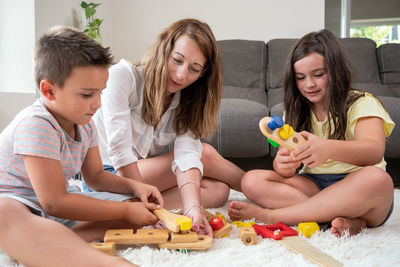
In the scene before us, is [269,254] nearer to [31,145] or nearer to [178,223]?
[178,223]

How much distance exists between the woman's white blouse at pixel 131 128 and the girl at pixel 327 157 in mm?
226

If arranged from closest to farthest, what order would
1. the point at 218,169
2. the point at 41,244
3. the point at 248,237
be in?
1. the point at 41,244
2. the point at 248,237
3. the point at 218,169

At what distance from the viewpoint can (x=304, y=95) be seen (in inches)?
49.5

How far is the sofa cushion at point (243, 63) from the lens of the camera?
2.42m

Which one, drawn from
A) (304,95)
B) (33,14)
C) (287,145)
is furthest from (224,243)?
(33,14)

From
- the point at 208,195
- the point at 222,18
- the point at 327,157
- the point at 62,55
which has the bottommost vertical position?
the point at 208,195

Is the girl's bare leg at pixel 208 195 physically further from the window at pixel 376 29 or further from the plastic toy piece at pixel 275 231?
the window at pixel 376 29

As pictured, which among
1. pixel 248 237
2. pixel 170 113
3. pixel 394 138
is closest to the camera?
pixel 248 237

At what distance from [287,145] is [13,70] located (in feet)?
5.13

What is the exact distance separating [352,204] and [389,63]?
170 cm

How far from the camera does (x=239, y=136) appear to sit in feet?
5.77

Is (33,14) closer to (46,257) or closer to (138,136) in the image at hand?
(138,136)

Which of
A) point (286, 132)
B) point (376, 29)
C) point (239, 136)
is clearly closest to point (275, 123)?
point (286, 132)

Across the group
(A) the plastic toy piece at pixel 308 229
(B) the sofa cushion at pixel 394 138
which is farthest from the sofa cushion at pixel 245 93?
Result: (A) the plastic toy piece at pixel 308 229
